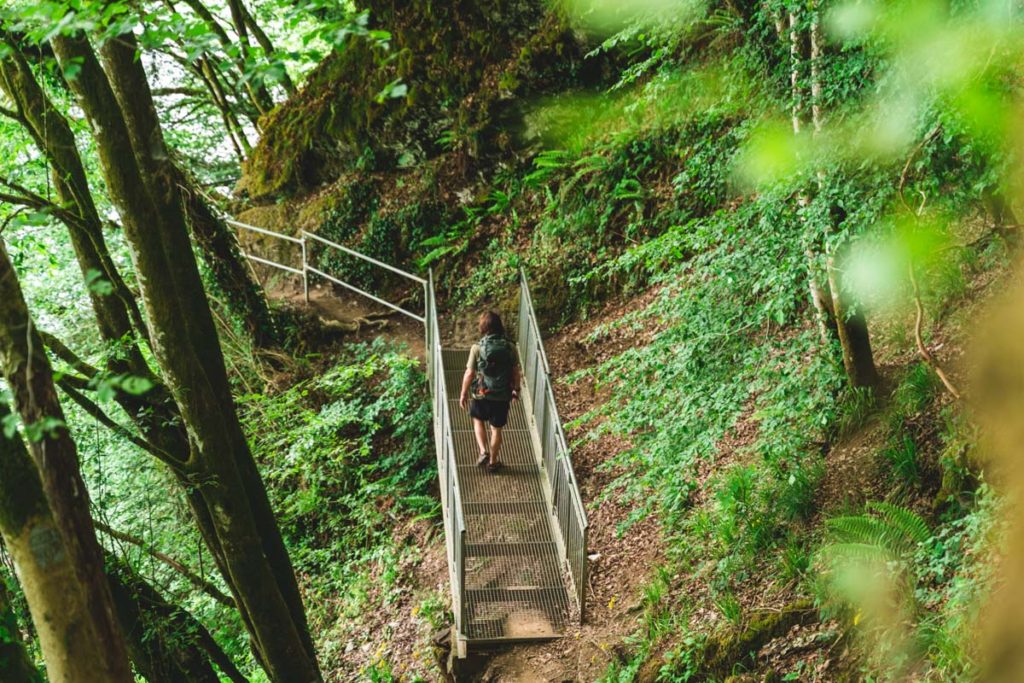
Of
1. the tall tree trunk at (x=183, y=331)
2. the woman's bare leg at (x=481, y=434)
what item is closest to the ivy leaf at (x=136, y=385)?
the tall tree trunk at (x=183, y=331)

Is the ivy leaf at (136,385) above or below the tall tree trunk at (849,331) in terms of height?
below

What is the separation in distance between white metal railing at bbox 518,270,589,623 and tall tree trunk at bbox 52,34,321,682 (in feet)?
7.74

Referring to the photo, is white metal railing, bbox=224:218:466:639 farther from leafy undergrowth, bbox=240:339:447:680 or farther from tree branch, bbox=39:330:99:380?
tree branch, bbox=39:330:99:380

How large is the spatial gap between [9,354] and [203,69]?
1597cm

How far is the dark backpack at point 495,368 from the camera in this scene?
8.16 metres

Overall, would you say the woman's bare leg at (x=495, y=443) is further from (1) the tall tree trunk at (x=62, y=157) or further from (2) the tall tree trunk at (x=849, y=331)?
(1) the tall tree trunk at (x=62, y=157)

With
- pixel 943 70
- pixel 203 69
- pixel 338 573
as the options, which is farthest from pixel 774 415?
pixel 203 69

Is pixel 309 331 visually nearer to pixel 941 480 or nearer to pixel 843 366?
pixel 843 366

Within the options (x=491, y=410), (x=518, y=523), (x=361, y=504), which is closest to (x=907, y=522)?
(x=518, y=523)

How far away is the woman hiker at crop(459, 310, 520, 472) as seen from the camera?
26.8 ft

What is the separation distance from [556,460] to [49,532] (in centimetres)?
542

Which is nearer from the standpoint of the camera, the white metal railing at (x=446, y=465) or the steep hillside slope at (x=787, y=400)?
the steep hillside slope at (x=787, y=400)

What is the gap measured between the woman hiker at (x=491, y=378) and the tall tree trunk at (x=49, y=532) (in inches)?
197

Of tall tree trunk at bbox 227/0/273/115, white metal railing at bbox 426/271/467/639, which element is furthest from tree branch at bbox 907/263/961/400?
tall tree trunk at bbox 227/0/273/115
